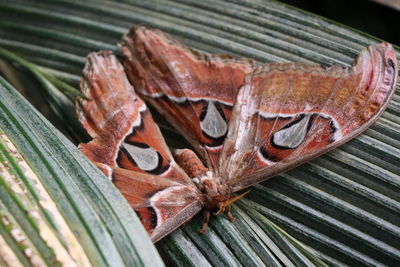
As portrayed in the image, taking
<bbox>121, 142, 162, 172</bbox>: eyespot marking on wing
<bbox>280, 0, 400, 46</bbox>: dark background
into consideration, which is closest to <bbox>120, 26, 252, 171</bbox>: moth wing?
<bbox>121, 142, 162, 172</bbox>: eyespot marking on wing

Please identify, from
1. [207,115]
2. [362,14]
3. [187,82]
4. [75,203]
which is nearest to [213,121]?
[207,115]

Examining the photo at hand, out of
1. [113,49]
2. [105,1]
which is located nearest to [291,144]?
[113,49]

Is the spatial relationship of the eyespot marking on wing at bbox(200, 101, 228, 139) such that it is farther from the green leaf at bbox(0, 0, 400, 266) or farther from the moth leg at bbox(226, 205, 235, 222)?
the moth leg at bbox(226, 205, 235, 222)

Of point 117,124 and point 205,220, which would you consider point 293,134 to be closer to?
point 205,220

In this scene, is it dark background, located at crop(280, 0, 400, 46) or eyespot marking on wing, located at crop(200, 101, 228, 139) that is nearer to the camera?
eyespot marking on wing, located at crop(200, 101, 228, 139)

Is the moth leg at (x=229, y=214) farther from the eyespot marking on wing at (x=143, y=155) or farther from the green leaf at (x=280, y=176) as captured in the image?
the eyespot marking on wing at (x=143, y=155)

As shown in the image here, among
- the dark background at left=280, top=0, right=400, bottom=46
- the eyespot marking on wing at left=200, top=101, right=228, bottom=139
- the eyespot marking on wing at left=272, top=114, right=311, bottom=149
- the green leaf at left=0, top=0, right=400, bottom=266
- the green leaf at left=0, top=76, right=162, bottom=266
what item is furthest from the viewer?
the dark background at left=280, top=0, right=400, bottom=46

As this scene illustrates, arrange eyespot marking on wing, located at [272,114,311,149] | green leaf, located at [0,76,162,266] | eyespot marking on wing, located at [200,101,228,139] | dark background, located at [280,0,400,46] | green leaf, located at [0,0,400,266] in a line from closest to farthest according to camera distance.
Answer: green leaf, located at [0,76,162,266], green leaf, located at [0,0,400,266], eyespot marking on wing, located at [272,114,311,149], eyespot marking on wing, located at [200,101,228,139], dark background, located at [280,0,400,46]

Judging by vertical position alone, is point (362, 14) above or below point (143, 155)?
above
